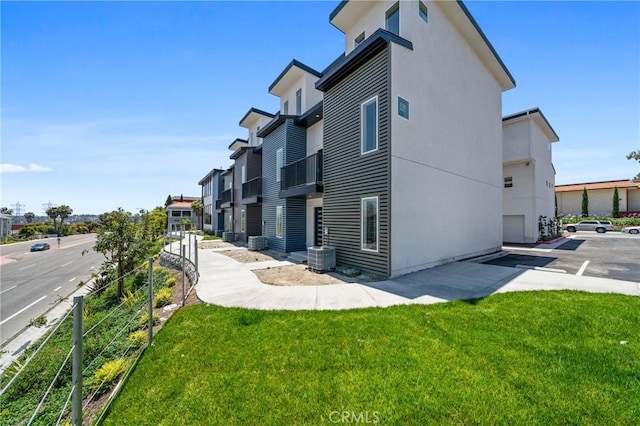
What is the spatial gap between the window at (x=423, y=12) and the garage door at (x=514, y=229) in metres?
16.0

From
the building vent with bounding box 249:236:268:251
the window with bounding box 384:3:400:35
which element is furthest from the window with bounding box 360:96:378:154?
the building vent with bounding box 249:236:268:251

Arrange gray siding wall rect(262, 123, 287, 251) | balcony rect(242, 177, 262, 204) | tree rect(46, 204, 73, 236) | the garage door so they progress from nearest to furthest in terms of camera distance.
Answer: gray siding wall rect(262, 123, 287, 251), balcony rect(242, 177, 262, 204), the garage door, tree rect(46, 204, 73, 236)

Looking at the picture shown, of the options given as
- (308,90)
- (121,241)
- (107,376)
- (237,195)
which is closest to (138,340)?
(107,376)

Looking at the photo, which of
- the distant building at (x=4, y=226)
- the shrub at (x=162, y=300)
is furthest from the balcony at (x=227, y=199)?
the distant building at (x=4, y=226)

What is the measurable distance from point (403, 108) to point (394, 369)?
7586mm

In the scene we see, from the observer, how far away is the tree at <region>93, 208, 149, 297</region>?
10.1m

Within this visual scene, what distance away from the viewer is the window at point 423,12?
9327mm

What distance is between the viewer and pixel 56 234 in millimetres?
56000

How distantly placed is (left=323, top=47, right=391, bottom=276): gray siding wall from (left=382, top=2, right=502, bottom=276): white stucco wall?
29cm

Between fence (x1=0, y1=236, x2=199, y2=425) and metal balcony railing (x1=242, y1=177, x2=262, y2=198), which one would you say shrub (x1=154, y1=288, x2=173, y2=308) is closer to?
fence (x1=0, y1=236, x2=199, y2=425)

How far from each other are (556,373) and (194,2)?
11.9m

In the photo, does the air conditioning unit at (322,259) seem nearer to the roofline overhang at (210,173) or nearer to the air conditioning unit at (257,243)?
the air conditioning unit at (257,243)

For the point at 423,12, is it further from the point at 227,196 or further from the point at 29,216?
the point at 29,216

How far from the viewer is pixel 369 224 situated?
872 centimetres
